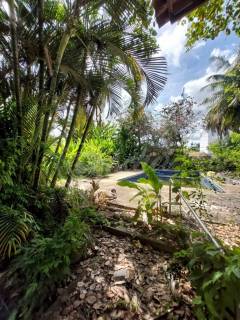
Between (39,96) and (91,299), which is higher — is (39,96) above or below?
A: above

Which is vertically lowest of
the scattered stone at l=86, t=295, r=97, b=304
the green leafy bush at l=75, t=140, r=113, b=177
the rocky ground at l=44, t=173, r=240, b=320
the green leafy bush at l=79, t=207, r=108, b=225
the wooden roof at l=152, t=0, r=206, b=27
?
the scattered stone at l=86, t=295, r=97, b=304

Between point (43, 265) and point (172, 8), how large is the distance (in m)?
3.11

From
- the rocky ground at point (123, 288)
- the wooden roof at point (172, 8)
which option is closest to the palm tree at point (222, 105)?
the wooden roof at point (172, 8)

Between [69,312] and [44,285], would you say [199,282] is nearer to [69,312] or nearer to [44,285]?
[69,312]

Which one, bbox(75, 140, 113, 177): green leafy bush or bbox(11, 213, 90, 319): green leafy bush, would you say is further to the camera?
bbox(75, 140, 113, 177): green leafy bush

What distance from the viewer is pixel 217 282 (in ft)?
4.12

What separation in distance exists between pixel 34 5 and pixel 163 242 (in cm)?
357

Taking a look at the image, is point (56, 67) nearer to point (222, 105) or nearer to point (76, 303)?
point (76, 303)

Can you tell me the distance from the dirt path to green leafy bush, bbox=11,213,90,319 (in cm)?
15

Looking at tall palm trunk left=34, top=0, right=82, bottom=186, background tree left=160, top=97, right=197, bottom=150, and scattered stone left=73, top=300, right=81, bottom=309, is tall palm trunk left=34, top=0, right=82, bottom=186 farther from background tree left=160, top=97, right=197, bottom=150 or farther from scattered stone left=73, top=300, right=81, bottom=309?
background tree left=160, top=97, right=197, bottom=150

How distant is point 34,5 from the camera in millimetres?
2928

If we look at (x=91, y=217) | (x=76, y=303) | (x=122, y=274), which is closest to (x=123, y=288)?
(x=122, y=274)

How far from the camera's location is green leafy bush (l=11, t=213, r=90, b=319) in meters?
1.92

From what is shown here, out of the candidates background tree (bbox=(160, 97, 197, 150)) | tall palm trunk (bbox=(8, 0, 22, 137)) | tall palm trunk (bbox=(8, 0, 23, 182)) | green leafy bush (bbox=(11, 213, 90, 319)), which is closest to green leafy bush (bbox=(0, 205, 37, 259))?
green leafy bush (bbox=(11, 213, 90, 319))
